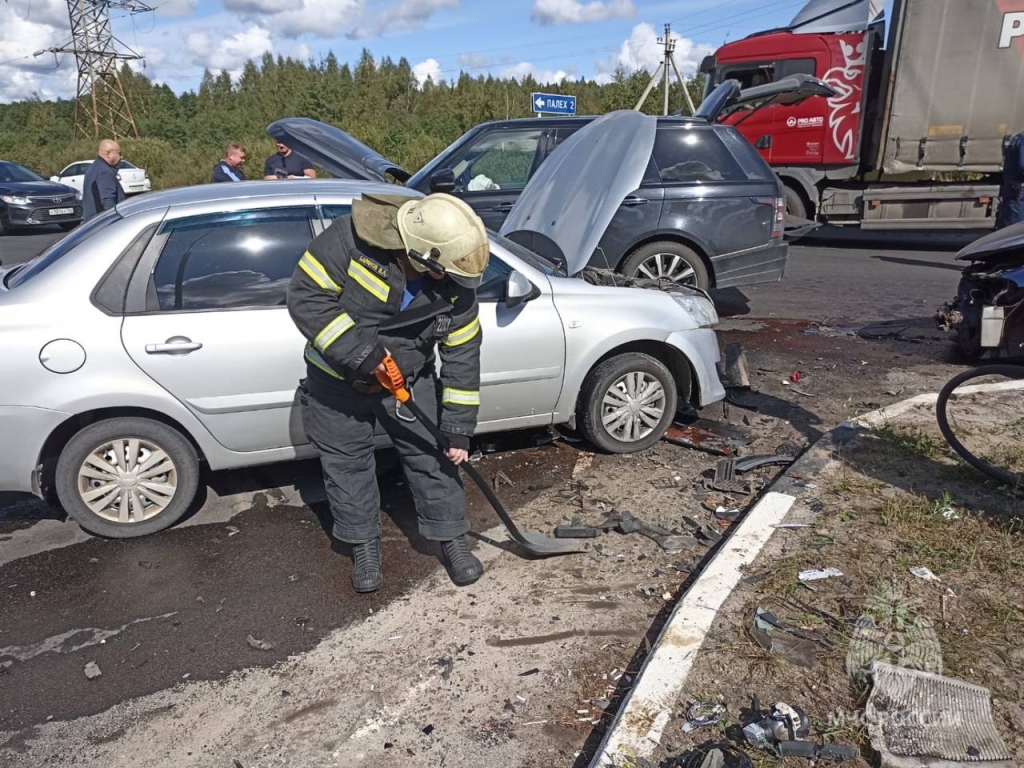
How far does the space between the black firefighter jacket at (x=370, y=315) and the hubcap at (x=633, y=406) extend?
1.67 metres

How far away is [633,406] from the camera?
466 centimetres

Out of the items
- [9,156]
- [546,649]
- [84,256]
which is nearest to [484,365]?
[546,649]

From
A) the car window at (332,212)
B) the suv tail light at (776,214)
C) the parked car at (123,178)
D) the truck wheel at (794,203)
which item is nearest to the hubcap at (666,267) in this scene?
the suv tail light at (776,214)

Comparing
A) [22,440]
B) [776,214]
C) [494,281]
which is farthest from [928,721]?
[776,214]

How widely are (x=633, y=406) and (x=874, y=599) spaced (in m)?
1.91

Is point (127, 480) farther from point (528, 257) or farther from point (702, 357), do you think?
point (702, 357)

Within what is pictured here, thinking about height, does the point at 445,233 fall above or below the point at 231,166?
below

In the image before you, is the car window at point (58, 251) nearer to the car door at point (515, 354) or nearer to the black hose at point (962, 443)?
the car door at point (515, 354)

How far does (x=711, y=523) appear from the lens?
12.8ft

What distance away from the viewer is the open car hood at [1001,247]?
541 centimetres

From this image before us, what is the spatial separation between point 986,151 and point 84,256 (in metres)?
12.6

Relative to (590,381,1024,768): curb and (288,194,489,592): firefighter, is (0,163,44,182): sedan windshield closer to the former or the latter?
(288,194,489,592): firefighter

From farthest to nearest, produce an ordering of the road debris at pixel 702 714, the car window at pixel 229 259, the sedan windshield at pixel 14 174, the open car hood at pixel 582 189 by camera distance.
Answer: the sedan windshield at pixel 14 174
the open car hood at pixel 582 189
the car window at pixel 229 259
the road debris at pixel 702 714

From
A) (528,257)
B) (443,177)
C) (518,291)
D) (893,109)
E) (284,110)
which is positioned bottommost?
(518,291)
